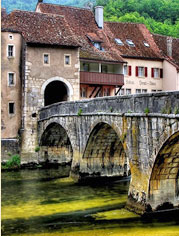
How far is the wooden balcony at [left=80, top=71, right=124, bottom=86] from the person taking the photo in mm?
39219

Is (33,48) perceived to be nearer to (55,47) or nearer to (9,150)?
(55,47)

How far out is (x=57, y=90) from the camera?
40.8 meters

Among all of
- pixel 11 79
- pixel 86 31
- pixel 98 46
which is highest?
pixel 86 31

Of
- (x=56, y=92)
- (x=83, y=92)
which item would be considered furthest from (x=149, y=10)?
(x=56, y=92)

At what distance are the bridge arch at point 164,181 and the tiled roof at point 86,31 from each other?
23198 mm

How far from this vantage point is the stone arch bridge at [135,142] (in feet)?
53.5

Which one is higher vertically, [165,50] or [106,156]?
[165,50]

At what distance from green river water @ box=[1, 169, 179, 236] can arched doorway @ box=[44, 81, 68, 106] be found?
1223cm

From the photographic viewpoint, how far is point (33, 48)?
3550cm

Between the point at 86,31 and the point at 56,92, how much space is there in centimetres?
686

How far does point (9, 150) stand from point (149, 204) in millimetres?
19812

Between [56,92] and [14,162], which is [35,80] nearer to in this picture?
[56,92]

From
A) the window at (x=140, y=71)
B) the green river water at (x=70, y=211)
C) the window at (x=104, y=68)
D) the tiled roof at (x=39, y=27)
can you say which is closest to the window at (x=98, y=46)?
the window at (x=104, y=68)

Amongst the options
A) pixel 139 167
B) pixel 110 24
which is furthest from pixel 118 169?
pixel 110 24
